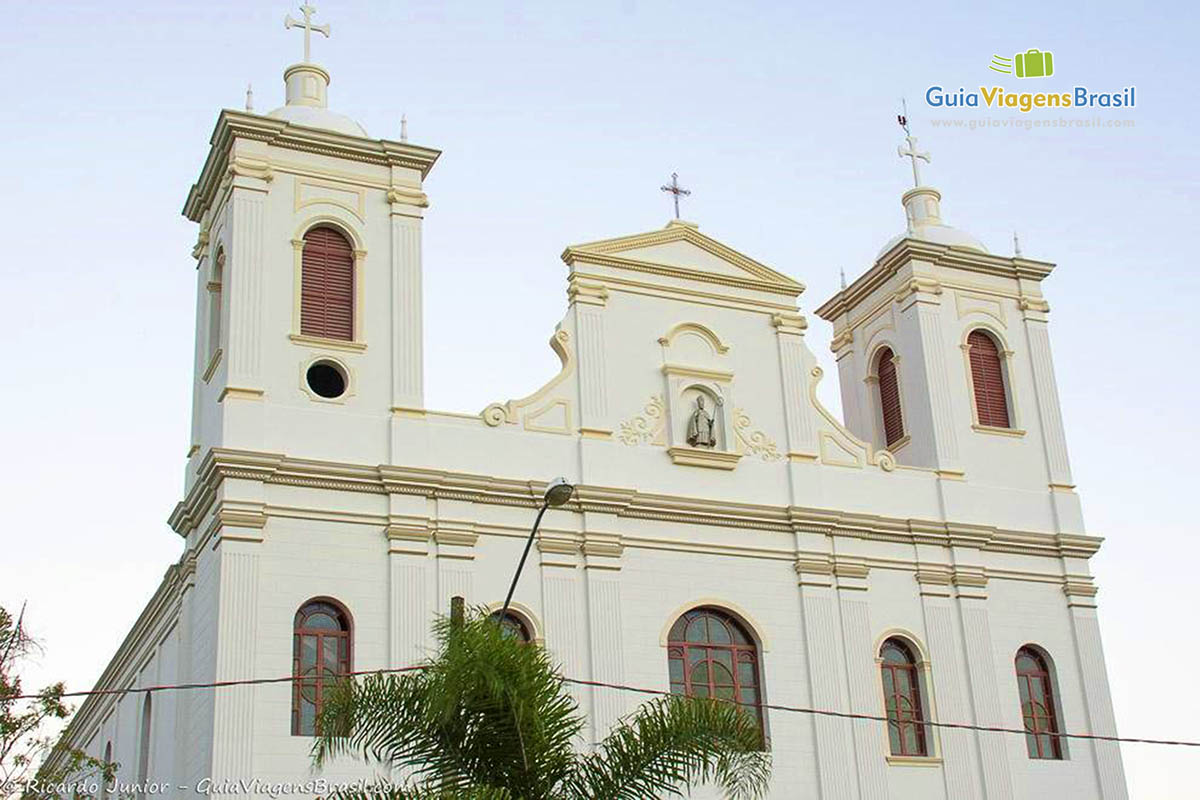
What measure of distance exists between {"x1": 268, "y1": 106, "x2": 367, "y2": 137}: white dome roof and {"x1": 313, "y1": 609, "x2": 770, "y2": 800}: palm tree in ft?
44.8

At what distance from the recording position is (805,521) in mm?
28391

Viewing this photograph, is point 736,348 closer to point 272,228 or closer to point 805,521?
point 805,521

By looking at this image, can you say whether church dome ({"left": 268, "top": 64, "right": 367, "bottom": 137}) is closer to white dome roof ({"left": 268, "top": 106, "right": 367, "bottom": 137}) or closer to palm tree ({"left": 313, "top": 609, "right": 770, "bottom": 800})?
white dome roof ({"left": 268, "top": 106, "right": 367, "bottom": 137})

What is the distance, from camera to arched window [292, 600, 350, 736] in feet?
78.0

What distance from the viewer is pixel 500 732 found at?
1597cm

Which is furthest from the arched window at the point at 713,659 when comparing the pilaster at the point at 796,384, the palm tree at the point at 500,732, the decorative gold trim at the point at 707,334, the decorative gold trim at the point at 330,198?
the palm tree at the point at 500,732

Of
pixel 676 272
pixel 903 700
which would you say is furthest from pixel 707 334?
pixel 903 700

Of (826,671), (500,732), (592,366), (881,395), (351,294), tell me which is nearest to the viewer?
(500,732)

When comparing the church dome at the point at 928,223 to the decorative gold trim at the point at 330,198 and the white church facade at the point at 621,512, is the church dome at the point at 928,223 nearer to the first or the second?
the white church facade at the point at 621,512

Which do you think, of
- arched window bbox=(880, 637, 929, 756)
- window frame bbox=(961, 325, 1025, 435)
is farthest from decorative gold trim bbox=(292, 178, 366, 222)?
window frame bbox=(961, 325, 1025, 435)

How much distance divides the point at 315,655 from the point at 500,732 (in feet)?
29.4

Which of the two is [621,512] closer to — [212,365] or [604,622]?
[604,622]

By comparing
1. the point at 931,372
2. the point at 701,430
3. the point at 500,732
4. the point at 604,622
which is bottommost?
the point at 500,732

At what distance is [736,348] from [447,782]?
1499cm
